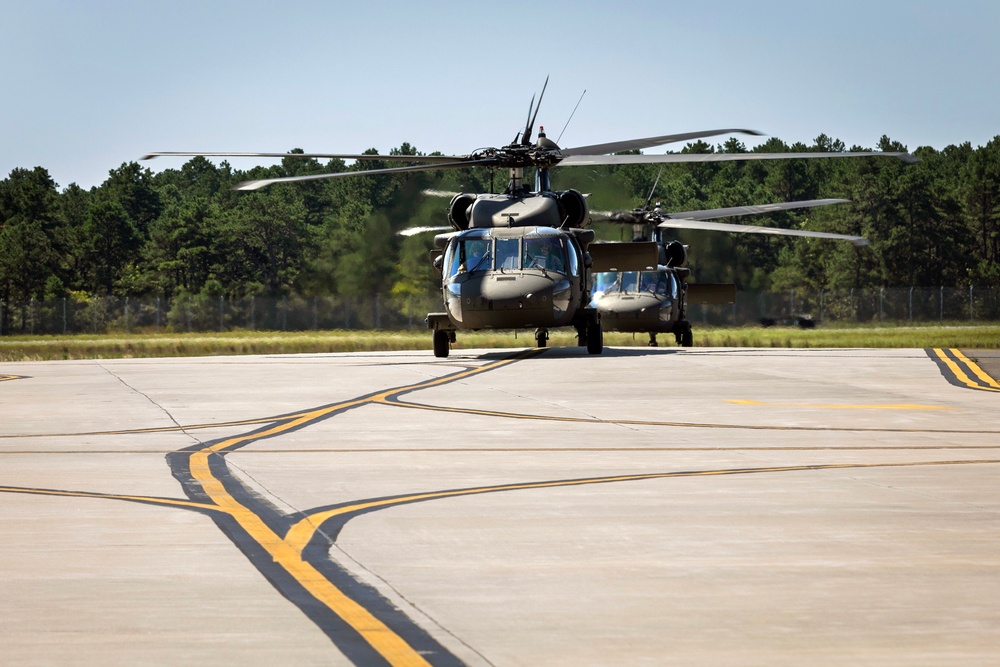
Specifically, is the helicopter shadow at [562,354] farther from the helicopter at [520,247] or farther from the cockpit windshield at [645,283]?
the cockpit windshield at [645,283]

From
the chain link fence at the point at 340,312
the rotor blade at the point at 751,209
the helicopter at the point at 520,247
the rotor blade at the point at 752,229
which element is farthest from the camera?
the chain link fence at the point at 340,312

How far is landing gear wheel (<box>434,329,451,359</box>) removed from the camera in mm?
34250

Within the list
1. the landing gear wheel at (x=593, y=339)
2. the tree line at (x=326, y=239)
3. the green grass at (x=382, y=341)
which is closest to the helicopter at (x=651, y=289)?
the green grass at (x=382, y=341)

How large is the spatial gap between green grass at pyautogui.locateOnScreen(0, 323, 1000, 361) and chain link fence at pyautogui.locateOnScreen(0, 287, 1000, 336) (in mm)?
1858

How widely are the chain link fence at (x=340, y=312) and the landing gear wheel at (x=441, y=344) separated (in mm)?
38336

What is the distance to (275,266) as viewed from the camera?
105312 millimetres

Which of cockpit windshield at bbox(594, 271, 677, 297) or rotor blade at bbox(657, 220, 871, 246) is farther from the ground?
rotor blade at bbox(657, 220, 871, 246)

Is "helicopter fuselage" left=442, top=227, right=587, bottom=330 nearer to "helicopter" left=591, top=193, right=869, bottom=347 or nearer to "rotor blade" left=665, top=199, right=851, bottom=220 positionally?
"rotor blade" left=665, top=199, right=851, bottom=220

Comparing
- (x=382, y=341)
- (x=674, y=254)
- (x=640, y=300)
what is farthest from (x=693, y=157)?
(x=382, y=341)

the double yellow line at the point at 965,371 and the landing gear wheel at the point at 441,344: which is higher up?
the landing gear wheel at the point at 441,344

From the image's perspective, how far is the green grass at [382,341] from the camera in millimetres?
55156

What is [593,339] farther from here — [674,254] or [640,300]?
[674,254]

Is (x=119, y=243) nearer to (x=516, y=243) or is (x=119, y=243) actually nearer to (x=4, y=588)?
(x=516, y=243)

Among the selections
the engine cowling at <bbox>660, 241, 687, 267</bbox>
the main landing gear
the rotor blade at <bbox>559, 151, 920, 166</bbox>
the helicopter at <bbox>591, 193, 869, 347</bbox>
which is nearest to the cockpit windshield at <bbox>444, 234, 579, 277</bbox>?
the rotor blade at <bbox>559, 151, 920, 166</bbox>
